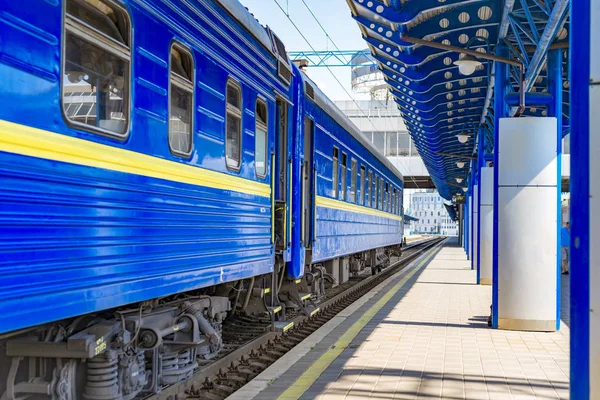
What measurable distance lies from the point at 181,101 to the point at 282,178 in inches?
142

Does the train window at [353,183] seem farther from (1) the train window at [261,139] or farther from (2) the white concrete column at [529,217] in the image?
(1) the train window at [261,139]

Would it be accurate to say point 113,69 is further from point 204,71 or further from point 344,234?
point 344,234

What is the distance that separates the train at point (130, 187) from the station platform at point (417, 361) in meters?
0.88

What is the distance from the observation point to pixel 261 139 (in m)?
7.89

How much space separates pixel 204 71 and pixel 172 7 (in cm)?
75

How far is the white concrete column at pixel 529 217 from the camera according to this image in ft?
32.4

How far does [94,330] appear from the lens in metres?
4.79

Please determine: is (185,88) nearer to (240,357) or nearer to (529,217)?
(240,357)

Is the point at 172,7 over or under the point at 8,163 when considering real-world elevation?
over

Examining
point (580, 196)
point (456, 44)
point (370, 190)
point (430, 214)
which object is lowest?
point (580, 196)

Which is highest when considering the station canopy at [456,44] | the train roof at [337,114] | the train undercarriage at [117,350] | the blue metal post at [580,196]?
the station canopy at [456,44]

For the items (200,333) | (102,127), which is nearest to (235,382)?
(200,333)

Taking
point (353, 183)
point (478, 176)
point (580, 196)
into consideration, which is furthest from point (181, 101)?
point (478, 176)

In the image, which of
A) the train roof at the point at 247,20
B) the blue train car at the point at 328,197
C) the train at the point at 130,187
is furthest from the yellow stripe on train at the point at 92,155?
the blue train car at the point at 328,197
